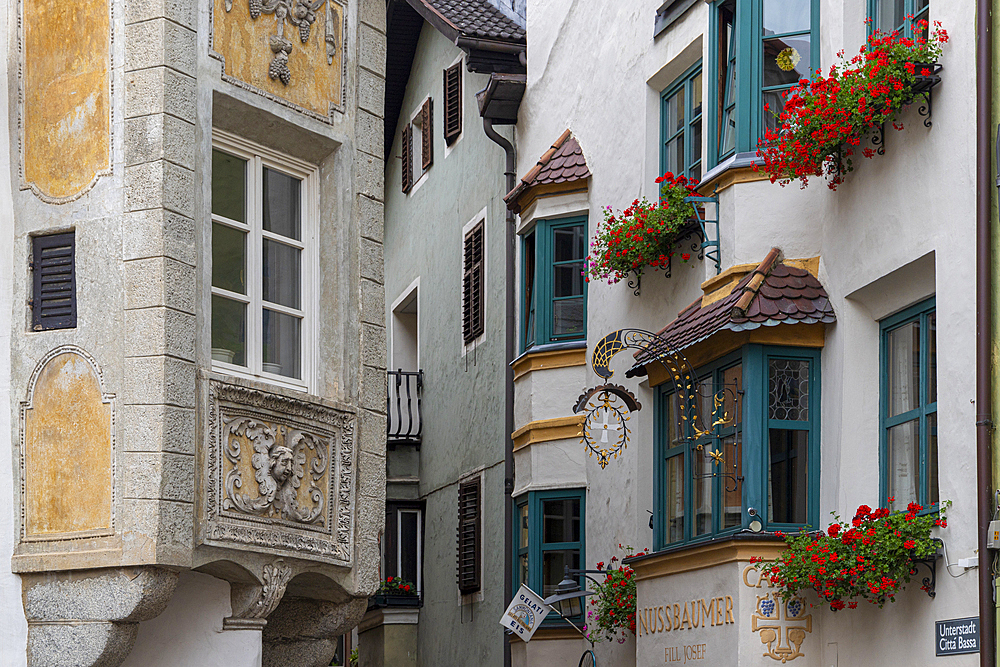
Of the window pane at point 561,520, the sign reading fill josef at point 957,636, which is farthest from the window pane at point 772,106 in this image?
the window pane at point 561,520

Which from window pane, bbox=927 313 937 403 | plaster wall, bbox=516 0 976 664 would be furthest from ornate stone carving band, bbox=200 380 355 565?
window pane, bbox=927 313 937 403

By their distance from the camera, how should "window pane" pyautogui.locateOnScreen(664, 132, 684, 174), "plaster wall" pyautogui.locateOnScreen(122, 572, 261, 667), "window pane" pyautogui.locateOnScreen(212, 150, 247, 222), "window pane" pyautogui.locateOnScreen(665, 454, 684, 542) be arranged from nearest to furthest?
"plaster wall" pyautogui.locateOnScreen(122, 572, 261, 667) < "window pane" pyautogui.locateOnScreen(212, 150, 247, 222) < "window pane" pyautogui.locateOnScreen(665, 454, 684, 542) < "window pane" pyautogui.locateOnScreen(664, 132, 684, 174)

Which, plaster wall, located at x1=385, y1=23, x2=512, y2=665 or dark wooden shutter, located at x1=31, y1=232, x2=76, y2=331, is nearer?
dark wooden shutter, located at x1=31, y1=232, x2=76, y2=331

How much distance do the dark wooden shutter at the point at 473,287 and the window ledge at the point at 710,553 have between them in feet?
22.7

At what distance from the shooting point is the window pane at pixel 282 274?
10.4 m

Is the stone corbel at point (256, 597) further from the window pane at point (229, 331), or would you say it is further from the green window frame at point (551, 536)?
the green window frame at point (551, 536)

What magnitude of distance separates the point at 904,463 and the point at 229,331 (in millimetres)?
4394

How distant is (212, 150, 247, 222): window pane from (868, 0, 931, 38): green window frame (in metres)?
4.27

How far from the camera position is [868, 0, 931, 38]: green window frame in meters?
9.82

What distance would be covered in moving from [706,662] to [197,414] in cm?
402

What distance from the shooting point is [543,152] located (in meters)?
16.7

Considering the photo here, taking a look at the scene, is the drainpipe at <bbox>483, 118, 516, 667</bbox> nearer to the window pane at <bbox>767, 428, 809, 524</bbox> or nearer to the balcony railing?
the balcony railing

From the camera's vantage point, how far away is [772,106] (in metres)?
11.2

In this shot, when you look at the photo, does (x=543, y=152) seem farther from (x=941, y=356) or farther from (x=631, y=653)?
(x=941, y=356)
